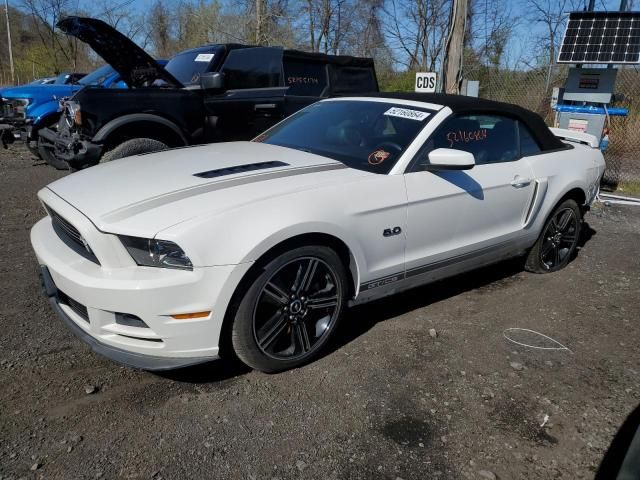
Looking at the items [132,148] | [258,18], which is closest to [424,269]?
[132,148]

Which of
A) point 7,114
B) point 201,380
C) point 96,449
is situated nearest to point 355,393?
point 201,380

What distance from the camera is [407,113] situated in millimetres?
3623

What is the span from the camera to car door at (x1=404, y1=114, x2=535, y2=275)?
10.8 feet

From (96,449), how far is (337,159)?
2.16m

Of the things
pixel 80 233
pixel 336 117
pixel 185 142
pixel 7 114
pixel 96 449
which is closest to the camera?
pixel 96 449

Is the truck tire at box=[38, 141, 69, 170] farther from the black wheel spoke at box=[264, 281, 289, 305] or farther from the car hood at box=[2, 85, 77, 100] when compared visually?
the black wheel spoke at box=[264, 281, 289, 305]

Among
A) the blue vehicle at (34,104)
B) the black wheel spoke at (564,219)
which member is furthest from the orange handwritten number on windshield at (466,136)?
the blue vehicle at (34,104)

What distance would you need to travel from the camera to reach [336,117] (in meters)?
3.93

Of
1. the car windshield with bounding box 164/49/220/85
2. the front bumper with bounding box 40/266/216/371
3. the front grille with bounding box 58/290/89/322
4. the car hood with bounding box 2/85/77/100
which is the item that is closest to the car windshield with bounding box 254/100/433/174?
the front bumper with bounding box 40/266/216/371

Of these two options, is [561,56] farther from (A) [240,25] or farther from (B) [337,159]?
(A) [240,25]

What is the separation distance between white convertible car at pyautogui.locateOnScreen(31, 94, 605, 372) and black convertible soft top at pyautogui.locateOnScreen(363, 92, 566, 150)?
2 cm

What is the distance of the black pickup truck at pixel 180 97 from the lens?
5.53 meters

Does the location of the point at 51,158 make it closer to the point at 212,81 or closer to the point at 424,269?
the point at 212,81

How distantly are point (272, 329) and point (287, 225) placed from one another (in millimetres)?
593
